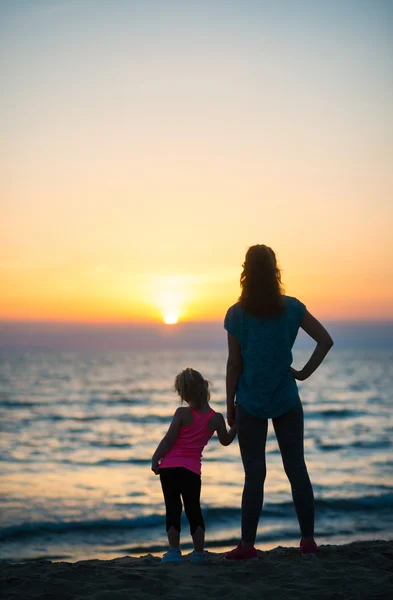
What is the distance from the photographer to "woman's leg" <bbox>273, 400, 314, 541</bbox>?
13.6ft

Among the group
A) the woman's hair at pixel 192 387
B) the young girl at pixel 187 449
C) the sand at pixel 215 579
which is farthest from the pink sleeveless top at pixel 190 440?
the sand at pixel 215 579

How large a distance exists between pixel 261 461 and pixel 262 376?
56cm

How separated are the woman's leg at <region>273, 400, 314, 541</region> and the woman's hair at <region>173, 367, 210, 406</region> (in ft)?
1.82

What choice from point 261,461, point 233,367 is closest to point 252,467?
point 261,461

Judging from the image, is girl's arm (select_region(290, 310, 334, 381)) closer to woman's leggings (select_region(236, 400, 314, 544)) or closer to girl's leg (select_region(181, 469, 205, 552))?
woman's leggings (select_region(236, 400, 314, 544))

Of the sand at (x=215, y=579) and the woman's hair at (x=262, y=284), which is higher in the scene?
the woman's hair at (x=262, y=284)

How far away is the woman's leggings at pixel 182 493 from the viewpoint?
4.44m

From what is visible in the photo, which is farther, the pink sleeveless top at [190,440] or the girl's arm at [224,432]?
the pink sleeveless top at [190,440]

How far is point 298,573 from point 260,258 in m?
1.95

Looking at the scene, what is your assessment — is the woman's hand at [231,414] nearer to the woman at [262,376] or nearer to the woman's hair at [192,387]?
the woman at [262,376]

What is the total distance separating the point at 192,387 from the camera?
14.6 ft

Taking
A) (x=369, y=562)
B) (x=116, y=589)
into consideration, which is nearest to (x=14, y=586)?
(x=116, y=589)

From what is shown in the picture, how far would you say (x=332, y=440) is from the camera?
16641 mm

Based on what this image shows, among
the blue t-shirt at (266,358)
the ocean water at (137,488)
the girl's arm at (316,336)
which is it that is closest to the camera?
the blue t-shirt at (266,358)
